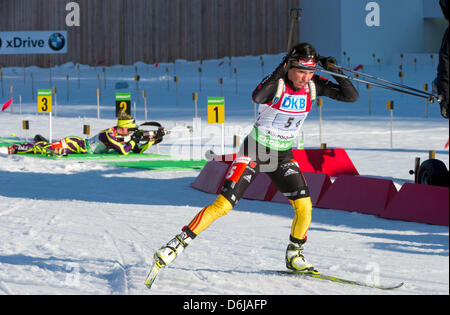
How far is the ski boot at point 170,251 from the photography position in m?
5.09

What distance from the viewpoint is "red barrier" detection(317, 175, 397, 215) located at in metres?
8.55

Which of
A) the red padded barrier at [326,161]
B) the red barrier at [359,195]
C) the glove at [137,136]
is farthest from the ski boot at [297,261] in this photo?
the glove at [137,136]

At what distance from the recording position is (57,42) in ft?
109

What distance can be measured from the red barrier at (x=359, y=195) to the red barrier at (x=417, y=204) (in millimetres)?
192

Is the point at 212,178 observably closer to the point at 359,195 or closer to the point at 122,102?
the point at 359,195

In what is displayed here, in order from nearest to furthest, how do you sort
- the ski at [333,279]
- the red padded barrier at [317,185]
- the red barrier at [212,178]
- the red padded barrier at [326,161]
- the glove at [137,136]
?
the ski at [333,279] < the red padded barrier at [317,185] < the red barrier at [212,178] < the red padded barrier at [326,161] < the glove at [137,136]

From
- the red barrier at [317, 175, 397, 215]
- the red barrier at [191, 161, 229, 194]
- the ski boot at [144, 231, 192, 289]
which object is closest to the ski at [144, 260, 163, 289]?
the ski boot at [144, 231, 192, 289]

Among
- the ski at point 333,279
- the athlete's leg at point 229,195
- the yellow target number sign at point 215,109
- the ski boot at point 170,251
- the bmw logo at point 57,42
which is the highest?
the bmw logo at point 57,42

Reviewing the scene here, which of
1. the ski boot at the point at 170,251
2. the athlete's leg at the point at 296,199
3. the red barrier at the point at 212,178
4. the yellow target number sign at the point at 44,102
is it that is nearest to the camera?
the ski boot at the point at 170,251

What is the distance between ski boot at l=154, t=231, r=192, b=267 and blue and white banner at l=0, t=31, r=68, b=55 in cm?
2902

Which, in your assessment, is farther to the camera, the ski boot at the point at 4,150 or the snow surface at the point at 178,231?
the ski boot at the point at 4,150

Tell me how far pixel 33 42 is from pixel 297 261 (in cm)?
2990

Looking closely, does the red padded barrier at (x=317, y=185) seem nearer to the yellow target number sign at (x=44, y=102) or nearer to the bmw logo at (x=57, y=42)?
the yellow target number sign at (x=44, y=102)

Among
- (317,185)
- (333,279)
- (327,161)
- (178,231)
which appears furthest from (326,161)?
(333,279)
